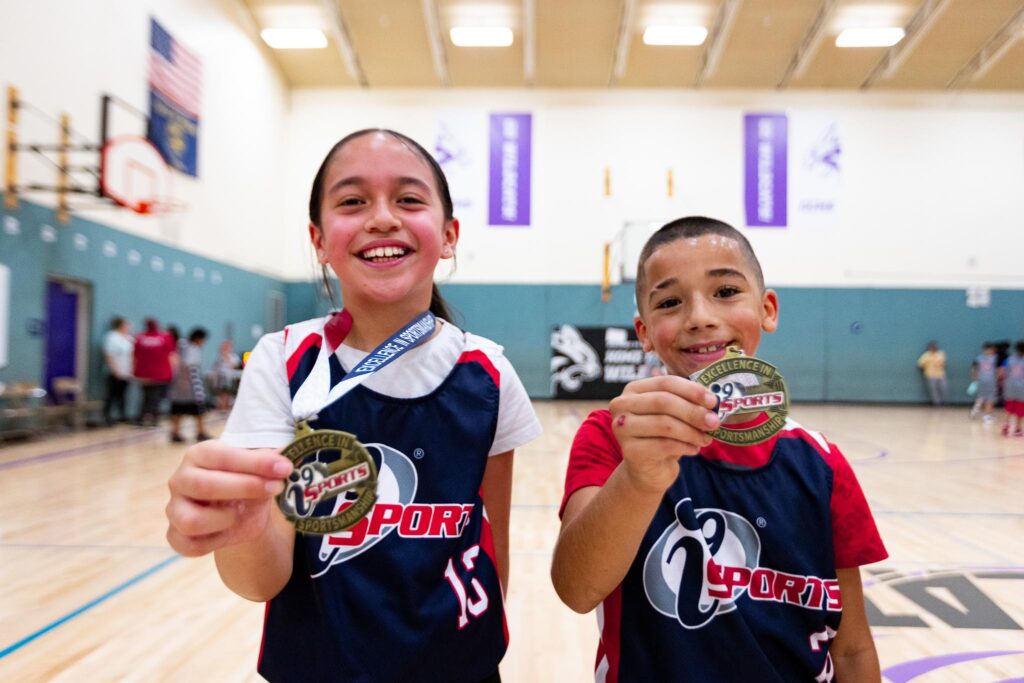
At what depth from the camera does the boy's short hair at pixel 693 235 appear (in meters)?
1.29

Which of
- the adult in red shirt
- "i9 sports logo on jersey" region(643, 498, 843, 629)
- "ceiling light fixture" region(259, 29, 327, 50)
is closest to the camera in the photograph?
"i9 sports logo on jersey" region(643, 498, 843, 629)

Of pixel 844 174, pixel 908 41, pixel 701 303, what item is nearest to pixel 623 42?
pixel 908 41

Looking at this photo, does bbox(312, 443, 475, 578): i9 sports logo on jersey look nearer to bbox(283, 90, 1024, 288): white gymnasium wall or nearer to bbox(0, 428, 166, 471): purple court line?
bbox(0, 428, 166, 471): purple court line

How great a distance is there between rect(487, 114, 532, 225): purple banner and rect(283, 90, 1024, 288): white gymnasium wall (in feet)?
0.81

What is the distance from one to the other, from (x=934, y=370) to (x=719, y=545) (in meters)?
17.1

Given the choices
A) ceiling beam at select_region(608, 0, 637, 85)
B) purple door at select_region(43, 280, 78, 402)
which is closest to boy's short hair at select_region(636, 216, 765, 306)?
purple door at select_region(43, 280, 78, 402)

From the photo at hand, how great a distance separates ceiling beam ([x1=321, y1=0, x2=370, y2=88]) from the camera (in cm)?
1317

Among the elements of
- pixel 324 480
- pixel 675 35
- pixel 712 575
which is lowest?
pixel 712 575

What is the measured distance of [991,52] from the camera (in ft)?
47.4

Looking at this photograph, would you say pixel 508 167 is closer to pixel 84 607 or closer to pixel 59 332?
pixel 59 332

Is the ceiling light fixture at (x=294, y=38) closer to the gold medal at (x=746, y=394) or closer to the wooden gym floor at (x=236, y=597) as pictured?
the wooden gym floor at (x=236, y=597)

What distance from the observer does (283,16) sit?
13.9 metres

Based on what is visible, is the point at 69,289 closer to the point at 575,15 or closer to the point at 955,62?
the point at 575,15

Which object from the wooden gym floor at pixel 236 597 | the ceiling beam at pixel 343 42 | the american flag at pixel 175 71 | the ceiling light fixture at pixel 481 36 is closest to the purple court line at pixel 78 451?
the wooden gym floor at pixel 236 597
